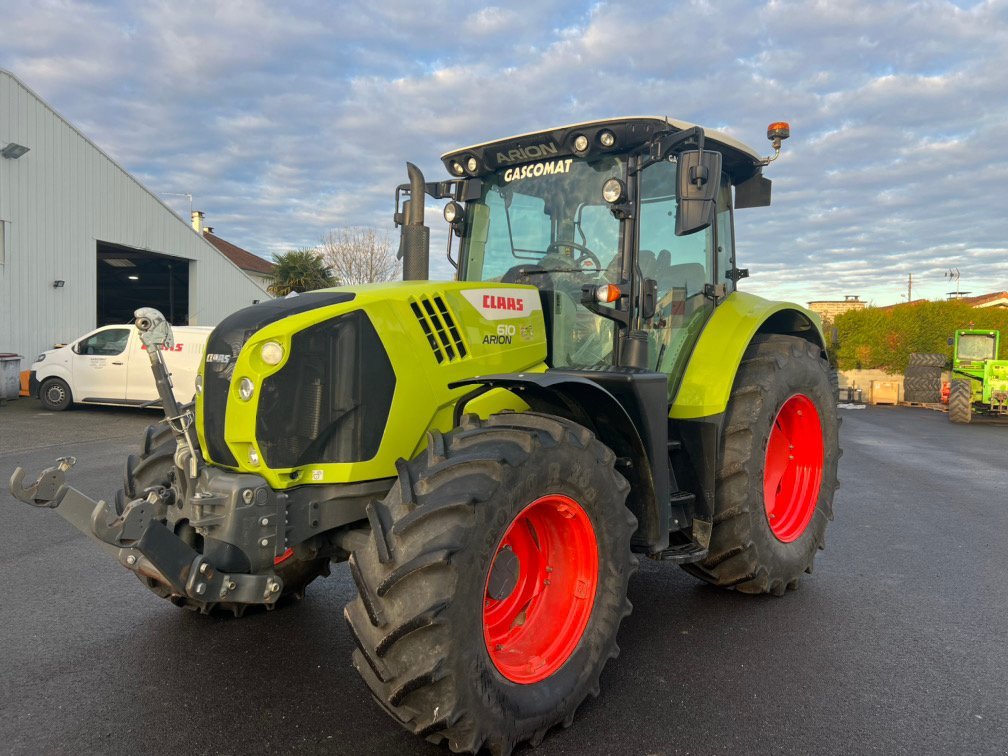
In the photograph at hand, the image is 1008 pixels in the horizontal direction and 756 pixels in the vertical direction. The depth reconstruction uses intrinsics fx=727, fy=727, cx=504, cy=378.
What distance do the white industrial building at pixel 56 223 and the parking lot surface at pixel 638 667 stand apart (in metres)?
13.1

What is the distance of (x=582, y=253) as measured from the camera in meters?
3.73

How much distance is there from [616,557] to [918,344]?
24311 millimetres

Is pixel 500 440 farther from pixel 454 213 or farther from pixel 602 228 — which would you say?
pixel 454 213

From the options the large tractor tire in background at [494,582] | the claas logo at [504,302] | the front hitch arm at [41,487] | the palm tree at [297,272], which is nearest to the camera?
the large tractor tire in background at [494,582]

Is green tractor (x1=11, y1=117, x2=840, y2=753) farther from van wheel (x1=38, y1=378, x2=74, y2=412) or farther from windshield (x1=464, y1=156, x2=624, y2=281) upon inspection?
van wheel (x1=38, y1=378, x2=74, y2=412)

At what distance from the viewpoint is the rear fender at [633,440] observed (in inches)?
122

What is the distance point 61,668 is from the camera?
320 cm

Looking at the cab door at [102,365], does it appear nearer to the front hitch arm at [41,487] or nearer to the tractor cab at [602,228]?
the tractor cab at [602,228]

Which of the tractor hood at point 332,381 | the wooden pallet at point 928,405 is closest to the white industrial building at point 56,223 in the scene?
the tractor hood at point 332,381

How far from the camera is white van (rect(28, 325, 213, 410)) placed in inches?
515

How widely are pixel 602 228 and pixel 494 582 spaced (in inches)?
74.6

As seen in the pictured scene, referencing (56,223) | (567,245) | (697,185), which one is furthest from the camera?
(56,223)

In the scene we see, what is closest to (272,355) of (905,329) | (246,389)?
(246,389)

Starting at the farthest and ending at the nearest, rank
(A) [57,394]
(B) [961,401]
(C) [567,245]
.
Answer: (B) [961,401], (A) [57,394], (C) [567,245]
